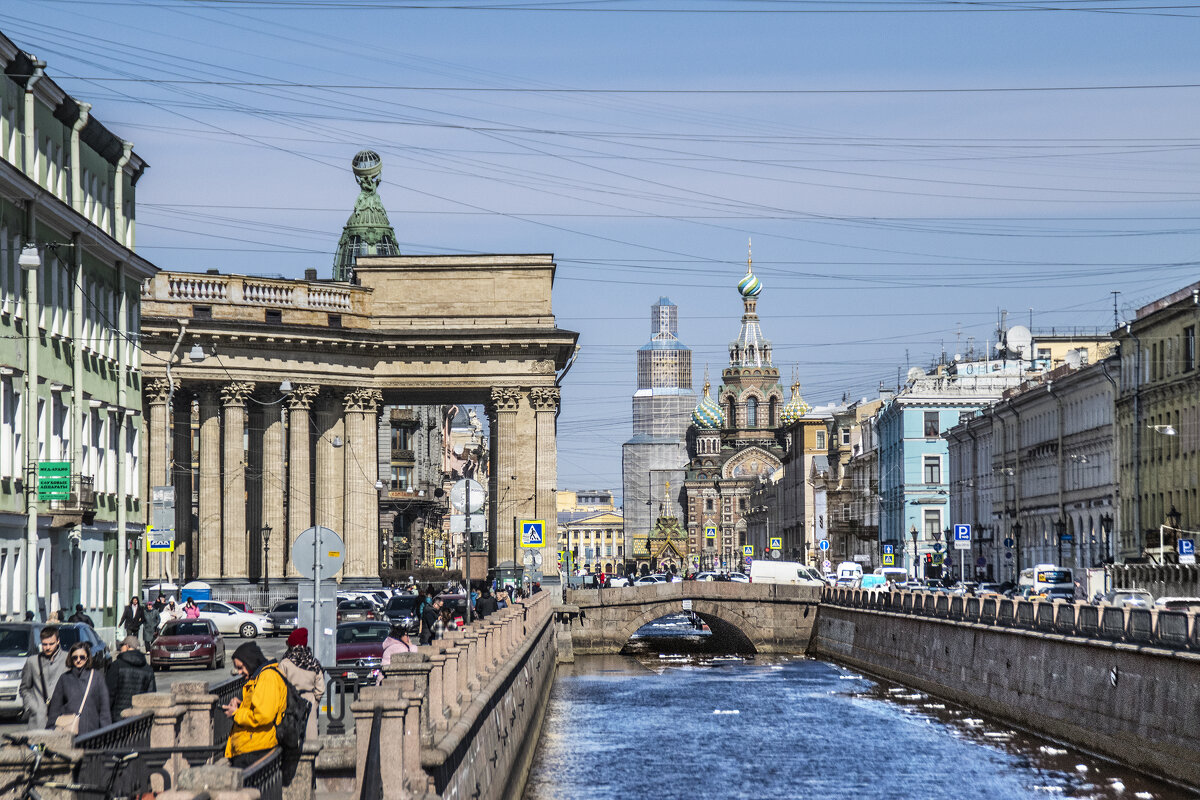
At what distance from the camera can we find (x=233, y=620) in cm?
5972

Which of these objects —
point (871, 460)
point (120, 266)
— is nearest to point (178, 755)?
point (120, 266)

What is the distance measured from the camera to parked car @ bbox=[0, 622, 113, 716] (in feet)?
94.0

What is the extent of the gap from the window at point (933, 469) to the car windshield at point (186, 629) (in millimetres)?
81382

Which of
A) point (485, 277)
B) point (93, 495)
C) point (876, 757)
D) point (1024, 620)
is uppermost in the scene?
point (485, 277)

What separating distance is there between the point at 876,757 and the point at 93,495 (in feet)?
66.8

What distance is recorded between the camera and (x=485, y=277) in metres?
82.6

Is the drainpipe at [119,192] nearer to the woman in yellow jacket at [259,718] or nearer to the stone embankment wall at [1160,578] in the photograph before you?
the stone embankment wall at [1160,578]

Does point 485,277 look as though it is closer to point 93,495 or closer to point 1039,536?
point 1039,536

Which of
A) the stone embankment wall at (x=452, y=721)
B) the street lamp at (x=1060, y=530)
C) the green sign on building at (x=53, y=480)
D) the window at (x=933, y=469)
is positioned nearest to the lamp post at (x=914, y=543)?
the window at (x=933, y=469)

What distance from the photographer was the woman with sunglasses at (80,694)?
17125mm

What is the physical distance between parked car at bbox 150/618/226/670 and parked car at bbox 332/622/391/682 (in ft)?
22.8

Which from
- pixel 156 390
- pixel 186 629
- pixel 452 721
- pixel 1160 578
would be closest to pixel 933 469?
pixel 1160 578

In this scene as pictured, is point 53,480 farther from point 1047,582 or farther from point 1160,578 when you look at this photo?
point 1160,578

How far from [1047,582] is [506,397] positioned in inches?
991
